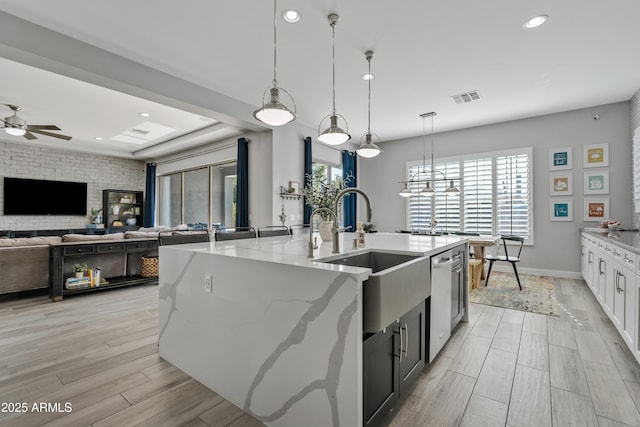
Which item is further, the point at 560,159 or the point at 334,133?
the point at 560,159

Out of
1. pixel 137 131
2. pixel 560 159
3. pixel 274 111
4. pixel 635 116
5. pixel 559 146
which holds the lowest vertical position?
pixel 274 111

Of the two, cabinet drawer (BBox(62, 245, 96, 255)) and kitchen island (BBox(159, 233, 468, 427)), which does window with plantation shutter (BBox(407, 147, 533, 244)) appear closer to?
kitchen island (BBox(159, 233, 468, 427))

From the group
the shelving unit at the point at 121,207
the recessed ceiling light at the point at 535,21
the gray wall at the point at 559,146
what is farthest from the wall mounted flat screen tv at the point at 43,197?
the recessed ceiling light at the point at 535,21

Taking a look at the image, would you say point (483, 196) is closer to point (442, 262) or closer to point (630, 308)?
point (630, 308)

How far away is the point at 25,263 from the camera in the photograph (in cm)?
387

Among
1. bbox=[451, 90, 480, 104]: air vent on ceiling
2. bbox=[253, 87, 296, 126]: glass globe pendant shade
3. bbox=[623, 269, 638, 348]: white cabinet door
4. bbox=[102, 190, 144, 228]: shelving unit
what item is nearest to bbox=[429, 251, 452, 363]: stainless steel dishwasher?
bbox=[623, 269, 638, 348]: white cabinet door

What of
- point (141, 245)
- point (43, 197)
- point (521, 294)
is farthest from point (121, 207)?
point (521, 294)

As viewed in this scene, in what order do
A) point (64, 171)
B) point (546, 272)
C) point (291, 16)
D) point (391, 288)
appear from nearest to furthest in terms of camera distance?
point (391, 288)
point (291, 16)
point (546, 272)
point (64, 171)

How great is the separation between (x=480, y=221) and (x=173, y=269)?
224 inches

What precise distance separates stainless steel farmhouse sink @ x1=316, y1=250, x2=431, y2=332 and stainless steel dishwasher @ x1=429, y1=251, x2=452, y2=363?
20cm

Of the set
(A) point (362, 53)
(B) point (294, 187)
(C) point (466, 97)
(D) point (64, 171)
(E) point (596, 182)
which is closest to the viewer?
(A) point (362, 53)

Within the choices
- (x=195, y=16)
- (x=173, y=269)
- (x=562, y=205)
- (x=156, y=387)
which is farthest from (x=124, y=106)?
(x=562, y=205)

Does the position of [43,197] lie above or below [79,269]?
above

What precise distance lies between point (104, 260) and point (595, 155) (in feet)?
26.2
